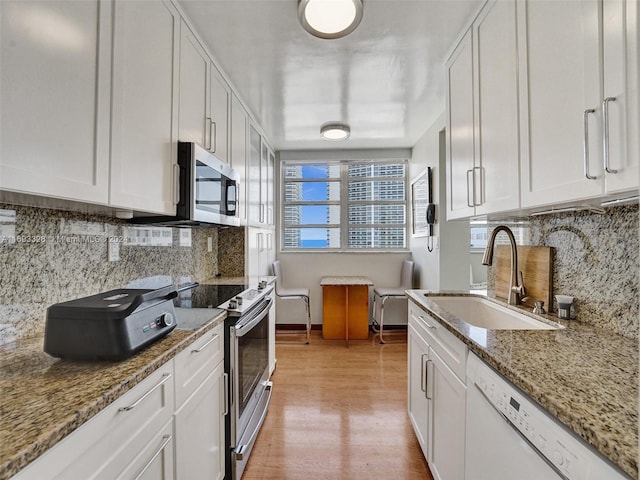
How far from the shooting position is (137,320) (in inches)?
36.2

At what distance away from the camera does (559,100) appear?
992mm

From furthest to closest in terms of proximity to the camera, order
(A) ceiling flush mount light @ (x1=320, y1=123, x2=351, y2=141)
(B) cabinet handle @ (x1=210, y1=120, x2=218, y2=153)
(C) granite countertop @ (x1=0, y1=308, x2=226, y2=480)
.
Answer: (A) ceiling flush mount light @ (x1=320, y1=123, x2=351, y2=141)
(B) cabinet handle @ (x1=210, y1=120, x2=218, y2=153)
(C) granite countertop @ (x1=0, y1=308, x2=226, y2=480)

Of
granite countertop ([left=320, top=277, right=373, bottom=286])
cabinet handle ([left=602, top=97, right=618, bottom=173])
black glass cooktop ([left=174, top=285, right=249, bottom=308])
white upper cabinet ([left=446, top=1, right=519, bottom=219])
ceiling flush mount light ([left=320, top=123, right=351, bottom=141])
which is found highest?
ceiling flush mount light ([left=320, top=123, right=351, bottom=141])

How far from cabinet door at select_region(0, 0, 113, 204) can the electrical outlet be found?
20.8 inches

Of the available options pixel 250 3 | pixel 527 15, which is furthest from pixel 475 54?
pixel 250 3

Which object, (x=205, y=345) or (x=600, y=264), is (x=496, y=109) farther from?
(x=205, y=345)

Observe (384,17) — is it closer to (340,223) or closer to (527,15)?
(527,15)

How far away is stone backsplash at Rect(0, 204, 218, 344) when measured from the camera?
1026 mm

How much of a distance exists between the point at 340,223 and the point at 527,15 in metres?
3.25

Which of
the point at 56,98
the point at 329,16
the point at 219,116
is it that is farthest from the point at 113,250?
the point at 329,16

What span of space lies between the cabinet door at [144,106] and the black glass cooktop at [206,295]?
0.51 metres

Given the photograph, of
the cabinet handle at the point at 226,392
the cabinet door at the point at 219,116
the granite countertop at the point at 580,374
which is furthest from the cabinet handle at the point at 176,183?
the granite countertop at the point at 580,374

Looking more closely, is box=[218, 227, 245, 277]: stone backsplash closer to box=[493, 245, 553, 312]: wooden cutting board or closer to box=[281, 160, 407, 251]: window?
box=[281, 160, 407, 251]: window

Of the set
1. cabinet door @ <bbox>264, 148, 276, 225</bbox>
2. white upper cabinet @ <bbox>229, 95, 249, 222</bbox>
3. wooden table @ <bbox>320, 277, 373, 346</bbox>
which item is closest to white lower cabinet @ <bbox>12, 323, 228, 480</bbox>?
white upper cabinet @ <bbox>229, 95, 249, 222</bbox>
